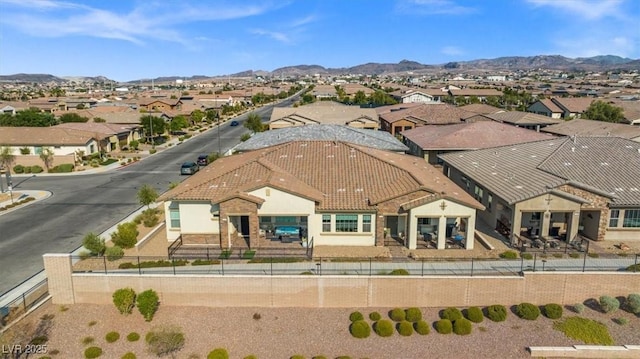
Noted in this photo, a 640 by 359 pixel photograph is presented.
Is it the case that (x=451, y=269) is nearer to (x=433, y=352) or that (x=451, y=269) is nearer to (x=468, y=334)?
(x=468, y=334)

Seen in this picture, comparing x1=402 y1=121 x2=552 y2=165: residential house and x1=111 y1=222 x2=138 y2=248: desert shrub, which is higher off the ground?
x1=402 y1=121 x2=552 y2=165: residential house

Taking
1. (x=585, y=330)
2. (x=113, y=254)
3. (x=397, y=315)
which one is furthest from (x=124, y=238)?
(x=585, y=330)

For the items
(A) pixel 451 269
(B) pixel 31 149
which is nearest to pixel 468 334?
(A) pixel 451 269

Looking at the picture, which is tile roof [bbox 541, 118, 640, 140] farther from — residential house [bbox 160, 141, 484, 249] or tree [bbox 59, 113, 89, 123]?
tree [bbox 59, 113, 89, 123]

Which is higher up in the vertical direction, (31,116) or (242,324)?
(31,116)

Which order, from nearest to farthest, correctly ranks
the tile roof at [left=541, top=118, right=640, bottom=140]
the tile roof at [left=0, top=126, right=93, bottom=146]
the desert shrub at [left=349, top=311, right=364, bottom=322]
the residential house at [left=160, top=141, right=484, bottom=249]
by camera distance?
the desert shrub at [left=349, top=311, right=364, bottom=322] < the residential house at [left=160, top=141, right=484, bottom=249] < the tile roof at [left=541, top=118, right=640, bottom=140] < the tile roof at [left=0, top=126, right=93, bottom=146]

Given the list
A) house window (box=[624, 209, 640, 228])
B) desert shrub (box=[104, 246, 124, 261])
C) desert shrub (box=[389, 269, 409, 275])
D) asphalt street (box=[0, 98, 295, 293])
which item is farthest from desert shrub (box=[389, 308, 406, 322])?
asphalt street (box=[0, 98, 295, 293])

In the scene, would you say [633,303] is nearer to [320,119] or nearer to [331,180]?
[331,180]
